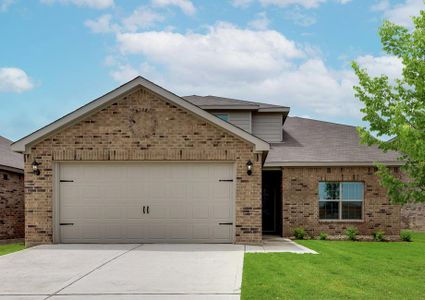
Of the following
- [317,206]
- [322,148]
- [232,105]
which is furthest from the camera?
[232,105]

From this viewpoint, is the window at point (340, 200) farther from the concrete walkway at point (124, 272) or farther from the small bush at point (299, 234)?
the concrete walkway at point (124, 272)

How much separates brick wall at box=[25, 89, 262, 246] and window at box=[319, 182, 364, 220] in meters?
6.28

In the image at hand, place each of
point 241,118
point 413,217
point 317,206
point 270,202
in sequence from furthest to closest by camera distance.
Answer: point 413,217, point 270,202, point 241,118, point 317,206

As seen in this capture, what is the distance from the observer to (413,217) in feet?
83.0

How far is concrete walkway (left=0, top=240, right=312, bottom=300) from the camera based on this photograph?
328 inches

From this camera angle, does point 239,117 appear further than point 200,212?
Yes

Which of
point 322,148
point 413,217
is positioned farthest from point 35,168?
point 413,217

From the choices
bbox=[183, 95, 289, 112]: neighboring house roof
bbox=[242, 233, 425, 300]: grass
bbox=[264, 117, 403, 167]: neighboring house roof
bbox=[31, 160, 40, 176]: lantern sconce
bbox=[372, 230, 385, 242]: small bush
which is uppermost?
bbox=[183, 95, 289, 112]: neighboring house roof

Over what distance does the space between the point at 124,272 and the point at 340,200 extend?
12.4 m

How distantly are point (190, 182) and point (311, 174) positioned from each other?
22.7ft

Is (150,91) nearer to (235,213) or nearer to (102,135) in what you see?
(102,135)

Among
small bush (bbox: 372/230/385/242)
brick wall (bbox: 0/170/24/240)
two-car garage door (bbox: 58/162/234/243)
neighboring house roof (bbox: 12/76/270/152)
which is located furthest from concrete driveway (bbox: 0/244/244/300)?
small bush (bbox: 372/230/385/242)

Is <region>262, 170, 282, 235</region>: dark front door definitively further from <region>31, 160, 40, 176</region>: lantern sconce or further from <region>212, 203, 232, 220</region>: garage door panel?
<region>31, 160, 40, 176</region>: lantern sconce

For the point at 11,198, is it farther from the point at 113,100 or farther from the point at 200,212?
the point at 200,212
